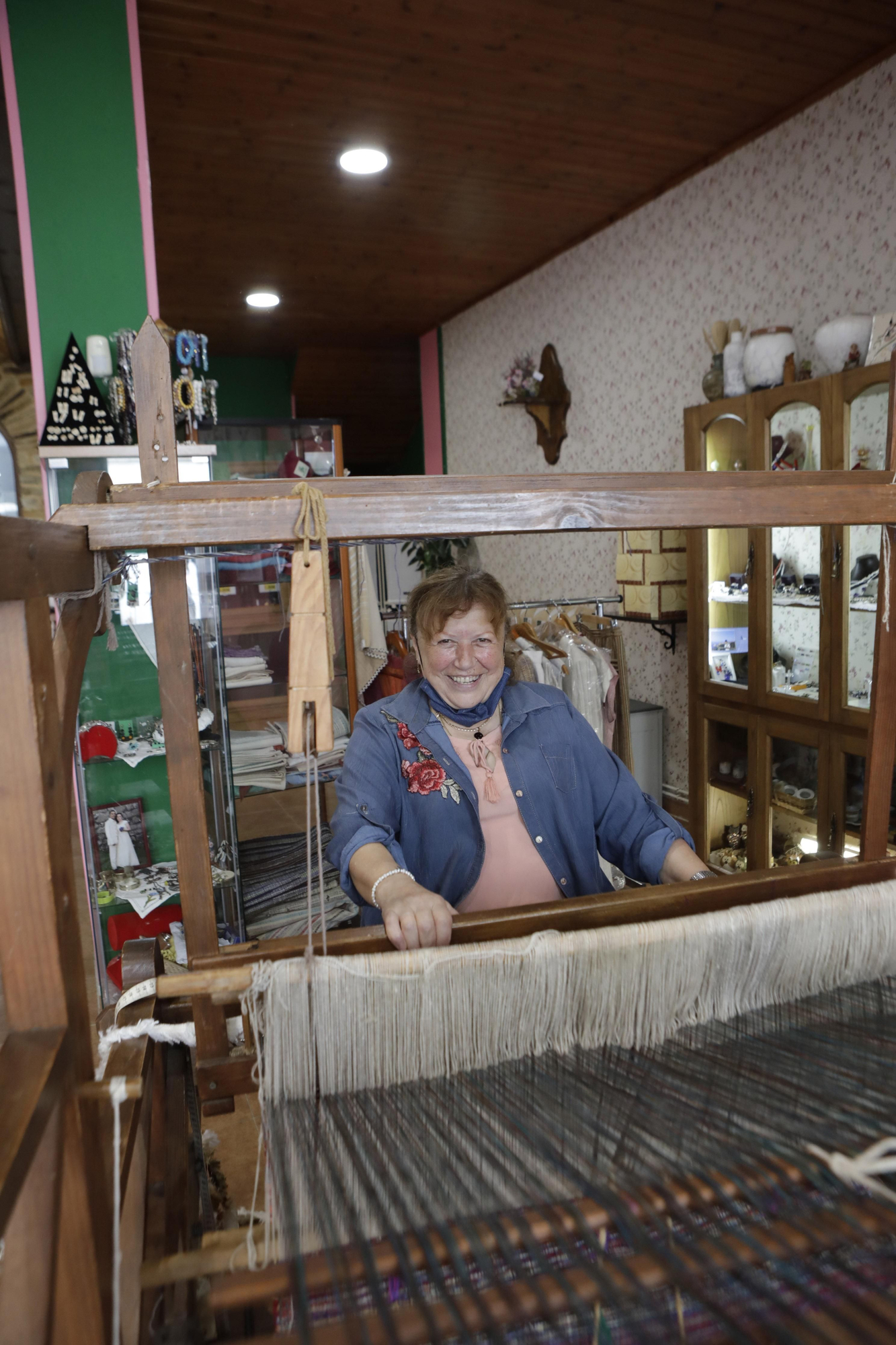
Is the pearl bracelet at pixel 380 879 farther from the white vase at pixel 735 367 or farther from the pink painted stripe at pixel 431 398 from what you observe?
the pink painted stripe at pixel 431 398

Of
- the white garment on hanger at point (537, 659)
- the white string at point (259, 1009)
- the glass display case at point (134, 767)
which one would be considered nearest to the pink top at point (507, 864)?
the white string at point (259, 1009)

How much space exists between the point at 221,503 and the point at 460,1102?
560 mm

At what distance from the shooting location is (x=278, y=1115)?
72cm

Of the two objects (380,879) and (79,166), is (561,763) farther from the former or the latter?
(79,166)

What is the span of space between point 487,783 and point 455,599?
34 cm

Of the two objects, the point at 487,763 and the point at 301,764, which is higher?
the point at 487,763

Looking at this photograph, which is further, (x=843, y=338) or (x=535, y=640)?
(x=535, y=640)

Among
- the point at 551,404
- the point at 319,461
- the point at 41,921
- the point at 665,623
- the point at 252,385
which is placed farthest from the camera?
the point at 252,385

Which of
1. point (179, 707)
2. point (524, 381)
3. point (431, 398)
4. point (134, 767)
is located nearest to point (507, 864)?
point (179, 707)

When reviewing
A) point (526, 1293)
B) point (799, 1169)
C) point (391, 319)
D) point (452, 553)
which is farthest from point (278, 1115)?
point (391, 319)

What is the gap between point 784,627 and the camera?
118 inches

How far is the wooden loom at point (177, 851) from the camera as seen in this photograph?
0.53 m

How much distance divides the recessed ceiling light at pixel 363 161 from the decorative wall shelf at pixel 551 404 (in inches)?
61.4

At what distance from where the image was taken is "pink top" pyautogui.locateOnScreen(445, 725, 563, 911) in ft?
4.91
